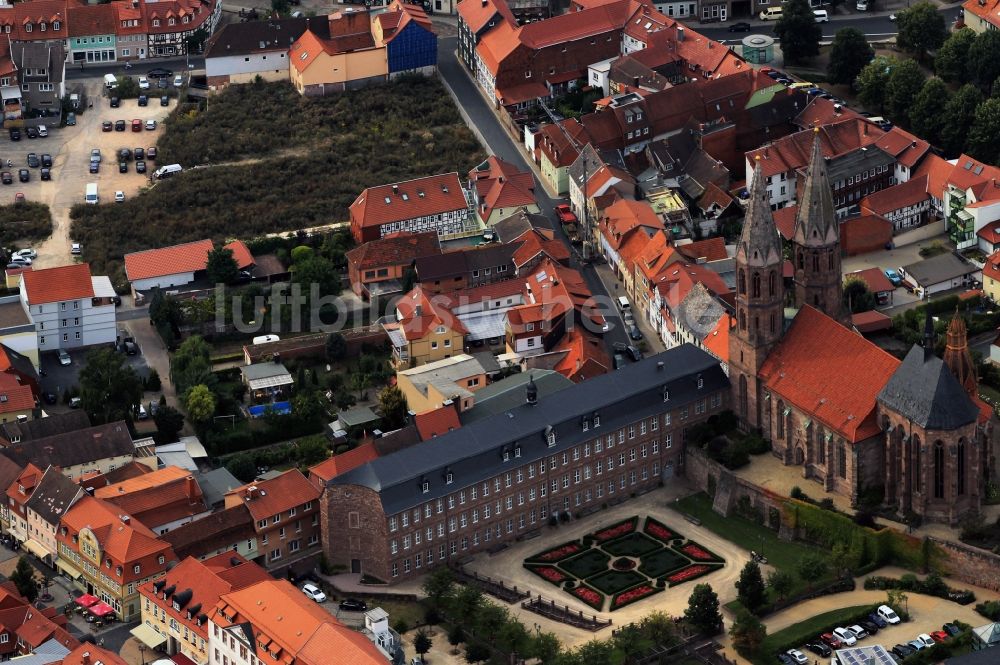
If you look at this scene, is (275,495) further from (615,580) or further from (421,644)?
(615,580)

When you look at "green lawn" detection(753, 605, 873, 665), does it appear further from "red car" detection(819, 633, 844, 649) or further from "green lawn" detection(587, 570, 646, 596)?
"green lawn" detection(587, 570, 646, 596)

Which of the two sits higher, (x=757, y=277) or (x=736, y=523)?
(x=757, y=277)

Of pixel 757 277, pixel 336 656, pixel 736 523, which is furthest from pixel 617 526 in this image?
pixel 336 656

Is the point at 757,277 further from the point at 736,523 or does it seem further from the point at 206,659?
the point at 206,659

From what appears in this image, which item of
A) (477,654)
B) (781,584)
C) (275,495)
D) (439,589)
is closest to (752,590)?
(781,584)

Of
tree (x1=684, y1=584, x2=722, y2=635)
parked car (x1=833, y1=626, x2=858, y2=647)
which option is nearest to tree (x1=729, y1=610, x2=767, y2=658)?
tree (x1=684, y1=584, x2=722, y2=635)

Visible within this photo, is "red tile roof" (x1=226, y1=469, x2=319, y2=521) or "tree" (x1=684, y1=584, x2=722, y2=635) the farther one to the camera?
"red tile roof" (x1=226, y1=469, x2=319, y2=521)

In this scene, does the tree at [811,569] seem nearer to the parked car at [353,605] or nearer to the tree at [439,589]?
the tree at [439,589]
